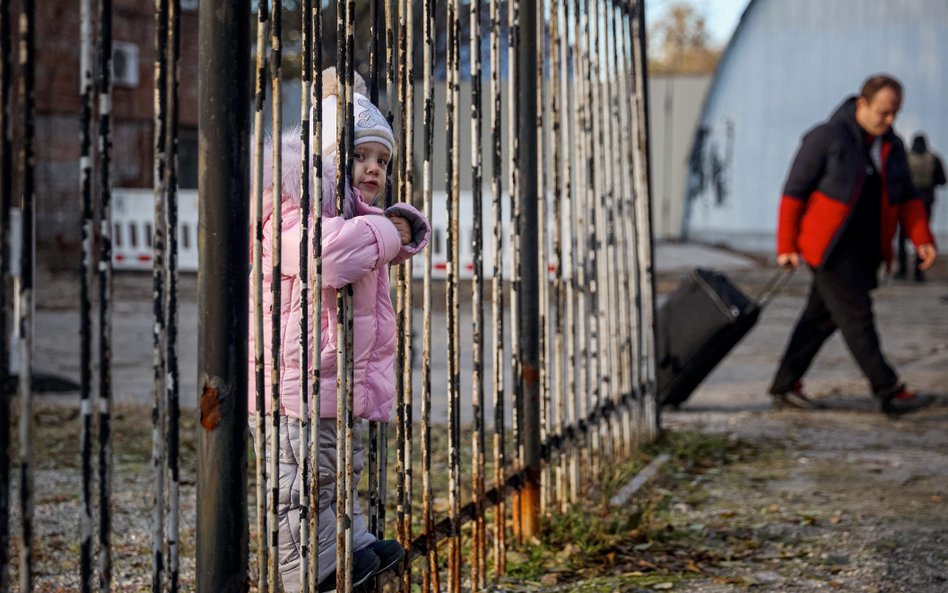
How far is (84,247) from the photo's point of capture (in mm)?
2129

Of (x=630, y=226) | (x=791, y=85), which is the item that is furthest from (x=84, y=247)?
(x=791, y=85)

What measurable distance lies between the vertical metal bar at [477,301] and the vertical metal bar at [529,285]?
493 mm

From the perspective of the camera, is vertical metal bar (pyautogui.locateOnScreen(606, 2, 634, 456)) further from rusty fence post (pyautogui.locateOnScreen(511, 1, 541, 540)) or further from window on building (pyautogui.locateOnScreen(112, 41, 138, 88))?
window on building (pyautogui.locateOnScreen(112, 41, 138, 88))

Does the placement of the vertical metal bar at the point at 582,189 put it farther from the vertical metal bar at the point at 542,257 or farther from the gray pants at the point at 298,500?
the gray pants at the point at 298,500

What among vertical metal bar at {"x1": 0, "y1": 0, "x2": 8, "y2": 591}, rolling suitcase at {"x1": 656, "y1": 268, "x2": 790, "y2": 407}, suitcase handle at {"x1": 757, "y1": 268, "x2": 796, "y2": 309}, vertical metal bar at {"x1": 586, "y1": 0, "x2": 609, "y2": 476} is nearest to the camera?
vertical metal bar at {"x1": 0, "y1": 0, "x2": 8, "y2": 591}

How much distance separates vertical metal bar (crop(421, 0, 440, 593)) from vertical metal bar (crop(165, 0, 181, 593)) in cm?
114

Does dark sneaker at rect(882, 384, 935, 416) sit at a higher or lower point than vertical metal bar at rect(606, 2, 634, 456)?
lower

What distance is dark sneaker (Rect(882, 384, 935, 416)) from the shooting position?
7.22 meters

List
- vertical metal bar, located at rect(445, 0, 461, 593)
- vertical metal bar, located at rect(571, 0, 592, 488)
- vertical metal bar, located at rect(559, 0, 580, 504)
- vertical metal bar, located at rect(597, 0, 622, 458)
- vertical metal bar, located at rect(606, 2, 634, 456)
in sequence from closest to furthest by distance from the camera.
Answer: vertical metal bar, located at rect(445, 0, 461, 593) → vertical metal bar, located at rect(559, 0, 580, 504) → vertical metal bar, located at rect(571, 0, 592, 488) → vertical metal bar, located at rect(597, 0, 622, 458) → vertical metal bar, located at rect(606, 2, 634, 456)

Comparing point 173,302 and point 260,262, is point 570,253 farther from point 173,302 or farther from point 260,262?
point 173,302

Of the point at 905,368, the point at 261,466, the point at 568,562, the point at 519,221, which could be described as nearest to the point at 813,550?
the point at 568,562

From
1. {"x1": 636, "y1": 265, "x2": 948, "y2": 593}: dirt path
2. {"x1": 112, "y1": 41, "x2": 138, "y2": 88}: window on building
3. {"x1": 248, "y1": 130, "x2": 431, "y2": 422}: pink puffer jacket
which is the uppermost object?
{"x1": 112, "y1": 41, "x2": 138, "y2": 88}: window on building

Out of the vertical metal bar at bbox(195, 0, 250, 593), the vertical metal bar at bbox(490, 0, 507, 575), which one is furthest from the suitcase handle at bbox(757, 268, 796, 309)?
the vertical metal bar at bbox(195, 0, 250, 593)

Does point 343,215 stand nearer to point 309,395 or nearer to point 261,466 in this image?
point 309,395
